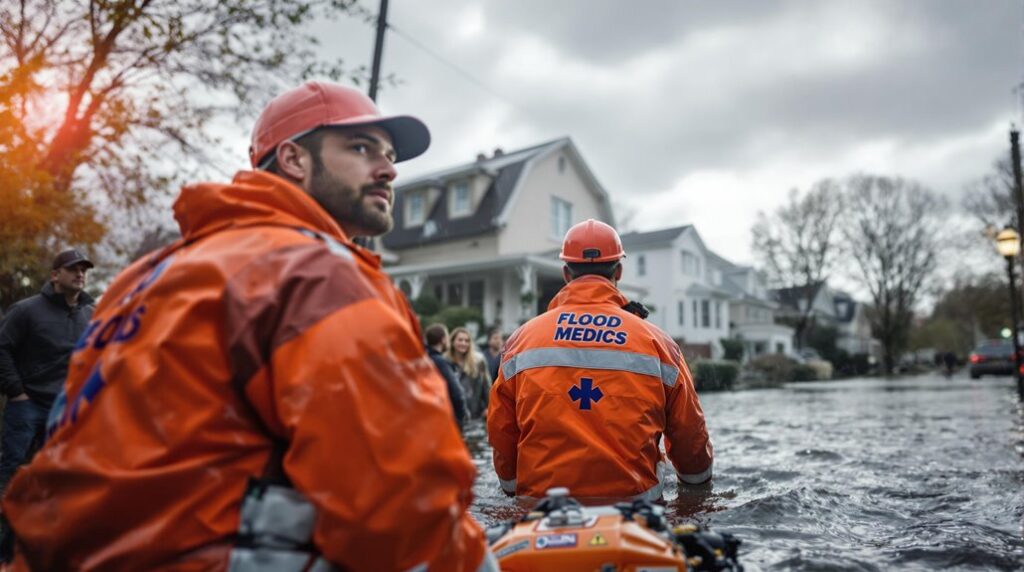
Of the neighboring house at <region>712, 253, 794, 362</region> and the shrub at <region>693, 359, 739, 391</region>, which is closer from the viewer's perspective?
the shrub at <region>693, 359, 739, 391</region>

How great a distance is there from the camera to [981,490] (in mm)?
6023

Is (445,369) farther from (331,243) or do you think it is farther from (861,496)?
(331,243)

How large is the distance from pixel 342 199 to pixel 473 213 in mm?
27595

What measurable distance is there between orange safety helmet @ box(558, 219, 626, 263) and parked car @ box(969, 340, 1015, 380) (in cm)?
3261

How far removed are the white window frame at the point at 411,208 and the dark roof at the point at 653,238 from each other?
43.0ft

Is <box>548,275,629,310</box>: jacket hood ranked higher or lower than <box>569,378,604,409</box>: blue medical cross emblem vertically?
higher

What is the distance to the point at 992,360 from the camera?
30531 millimetres

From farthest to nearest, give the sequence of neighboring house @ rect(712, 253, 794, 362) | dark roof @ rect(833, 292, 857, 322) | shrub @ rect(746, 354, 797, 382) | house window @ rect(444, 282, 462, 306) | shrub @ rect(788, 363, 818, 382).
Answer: dark roof @ rect(833, 292, 857, 322) → neighboring house @ rect(712, 253, 794, 362) → shrub @ rect(788, 363, 818, 382) → shrub @ rect(746, 354, 797, 382) → house window @ rect(444, 282, 462, 306)

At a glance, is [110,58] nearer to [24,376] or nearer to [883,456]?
[24,376]

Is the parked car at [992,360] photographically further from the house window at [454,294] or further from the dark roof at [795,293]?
the dark roof at [795,293]

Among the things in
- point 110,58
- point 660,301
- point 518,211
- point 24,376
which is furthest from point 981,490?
point 660,301

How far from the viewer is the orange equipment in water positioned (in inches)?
78.0

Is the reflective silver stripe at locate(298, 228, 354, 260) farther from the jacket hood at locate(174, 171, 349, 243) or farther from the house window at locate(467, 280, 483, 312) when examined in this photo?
the house window at locate(467, 280, 483, 312)

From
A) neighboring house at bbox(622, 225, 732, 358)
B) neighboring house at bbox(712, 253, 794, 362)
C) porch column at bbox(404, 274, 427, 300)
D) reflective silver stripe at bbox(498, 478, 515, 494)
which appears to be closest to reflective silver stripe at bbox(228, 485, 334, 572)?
reflective silver stripe at bbox(498, 478, 515, 494)
